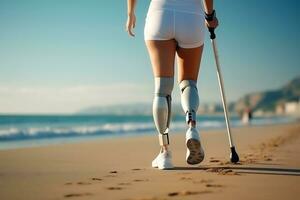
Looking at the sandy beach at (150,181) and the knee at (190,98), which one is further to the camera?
the knee at (190,98)

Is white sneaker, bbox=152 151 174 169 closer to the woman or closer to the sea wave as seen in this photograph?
the woman

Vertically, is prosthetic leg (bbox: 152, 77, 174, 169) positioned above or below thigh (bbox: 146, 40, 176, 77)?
below

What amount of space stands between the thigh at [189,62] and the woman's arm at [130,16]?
564 mm

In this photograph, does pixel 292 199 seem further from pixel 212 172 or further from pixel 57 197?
pixel 57 197

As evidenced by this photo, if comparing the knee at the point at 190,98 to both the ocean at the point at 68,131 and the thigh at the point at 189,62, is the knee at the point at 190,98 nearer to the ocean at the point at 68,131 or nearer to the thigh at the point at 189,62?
the thigh at the point at 189,62

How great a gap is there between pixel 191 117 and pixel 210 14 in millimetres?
1043

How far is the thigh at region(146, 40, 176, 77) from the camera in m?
3.70

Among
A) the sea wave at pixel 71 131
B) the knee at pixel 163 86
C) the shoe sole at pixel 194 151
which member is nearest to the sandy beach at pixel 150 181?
the shoe sole at pixel 194 151

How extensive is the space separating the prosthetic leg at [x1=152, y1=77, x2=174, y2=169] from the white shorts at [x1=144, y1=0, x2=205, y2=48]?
38 centimetres

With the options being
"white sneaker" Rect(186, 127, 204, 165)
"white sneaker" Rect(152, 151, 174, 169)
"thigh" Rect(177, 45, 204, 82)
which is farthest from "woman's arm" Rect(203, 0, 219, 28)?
"white sneaker" Rect(152, 151, 174, 169)

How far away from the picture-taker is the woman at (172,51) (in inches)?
144

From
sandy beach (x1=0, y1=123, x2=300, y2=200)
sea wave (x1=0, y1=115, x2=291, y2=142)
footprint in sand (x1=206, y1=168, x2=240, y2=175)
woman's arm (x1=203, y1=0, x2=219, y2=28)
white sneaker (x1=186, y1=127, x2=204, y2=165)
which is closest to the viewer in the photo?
sandy beach (x1=0, y1=123, x2=300, y2=200)

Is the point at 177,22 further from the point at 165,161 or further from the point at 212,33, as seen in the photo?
the point at 165,161

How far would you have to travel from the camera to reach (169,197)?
8.20 feet
